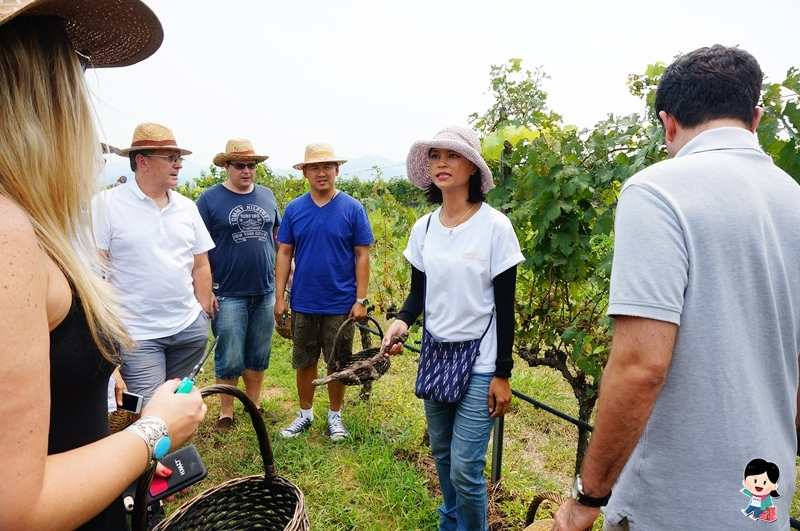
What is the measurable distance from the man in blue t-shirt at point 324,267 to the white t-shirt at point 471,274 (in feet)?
4.61

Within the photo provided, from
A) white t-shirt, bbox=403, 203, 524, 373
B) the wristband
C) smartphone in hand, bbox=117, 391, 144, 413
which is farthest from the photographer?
white t-shirt, bbox=403, 203, 524, 373

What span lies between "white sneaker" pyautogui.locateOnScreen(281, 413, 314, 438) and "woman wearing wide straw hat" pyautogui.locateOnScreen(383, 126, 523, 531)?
5.49 ft

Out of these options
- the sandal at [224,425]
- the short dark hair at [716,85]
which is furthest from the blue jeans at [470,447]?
the sandal at [224,425]

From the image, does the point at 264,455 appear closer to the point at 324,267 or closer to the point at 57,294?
the point at 57,294

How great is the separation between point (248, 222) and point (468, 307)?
223 cm

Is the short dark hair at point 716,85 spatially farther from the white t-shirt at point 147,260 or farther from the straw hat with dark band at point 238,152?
the straw hat with dark band at point 238,152

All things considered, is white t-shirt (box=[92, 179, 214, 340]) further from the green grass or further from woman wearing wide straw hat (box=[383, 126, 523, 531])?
woman wearing wide straw hat (box=[383, 126, 523, 531])

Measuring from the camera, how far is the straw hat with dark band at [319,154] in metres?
3.54

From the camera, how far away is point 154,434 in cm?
98

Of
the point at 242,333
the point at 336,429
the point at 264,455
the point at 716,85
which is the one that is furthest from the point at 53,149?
the point at 336,429

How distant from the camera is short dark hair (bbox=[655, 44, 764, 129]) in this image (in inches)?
47.3

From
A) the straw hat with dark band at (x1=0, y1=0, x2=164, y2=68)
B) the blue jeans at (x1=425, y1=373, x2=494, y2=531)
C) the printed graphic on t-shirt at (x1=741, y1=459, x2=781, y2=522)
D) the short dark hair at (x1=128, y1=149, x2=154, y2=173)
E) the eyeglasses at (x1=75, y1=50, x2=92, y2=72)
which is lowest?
the blue jeans at (x1=425, y1=373, x2=494, y2=531)

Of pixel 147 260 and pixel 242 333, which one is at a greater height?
pixel 147 260

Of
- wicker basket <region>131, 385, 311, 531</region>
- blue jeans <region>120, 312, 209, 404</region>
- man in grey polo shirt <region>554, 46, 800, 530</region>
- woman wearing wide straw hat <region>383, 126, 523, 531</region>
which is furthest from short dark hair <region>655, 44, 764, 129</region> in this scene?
blue jeans <region>120, 312, 209, 404</region>
